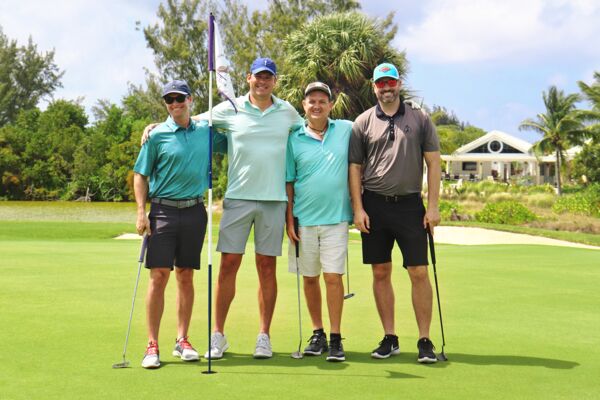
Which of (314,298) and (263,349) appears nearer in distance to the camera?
(263,349)

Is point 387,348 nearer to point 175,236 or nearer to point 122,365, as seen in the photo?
point 175,236

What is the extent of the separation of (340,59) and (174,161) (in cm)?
3126

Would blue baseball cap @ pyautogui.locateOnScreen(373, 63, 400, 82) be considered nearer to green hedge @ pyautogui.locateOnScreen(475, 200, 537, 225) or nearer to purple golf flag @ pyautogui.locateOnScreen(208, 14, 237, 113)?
purple golf flag @ pyautogui.locateOnScreen(208, 14, 237, 113)

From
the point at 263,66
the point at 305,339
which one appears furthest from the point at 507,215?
the point at 263,66

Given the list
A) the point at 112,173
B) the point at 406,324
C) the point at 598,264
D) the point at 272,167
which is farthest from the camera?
the point at 112,173

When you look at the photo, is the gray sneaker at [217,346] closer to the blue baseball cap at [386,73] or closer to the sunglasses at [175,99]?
the sunglasses at [175,99]

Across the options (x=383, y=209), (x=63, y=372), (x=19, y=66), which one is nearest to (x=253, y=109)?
(x=383, y=209)

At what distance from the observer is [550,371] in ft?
17.4

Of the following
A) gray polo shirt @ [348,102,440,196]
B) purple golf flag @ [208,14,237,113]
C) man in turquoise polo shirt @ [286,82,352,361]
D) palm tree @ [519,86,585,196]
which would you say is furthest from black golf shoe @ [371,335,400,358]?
palm tree @ [519,86,585,196]

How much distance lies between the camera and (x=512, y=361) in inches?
222

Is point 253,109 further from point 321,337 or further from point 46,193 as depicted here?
point 46,193

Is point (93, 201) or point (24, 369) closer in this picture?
point (24, 369)

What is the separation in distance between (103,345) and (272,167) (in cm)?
193

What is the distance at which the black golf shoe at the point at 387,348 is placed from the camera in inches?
229
